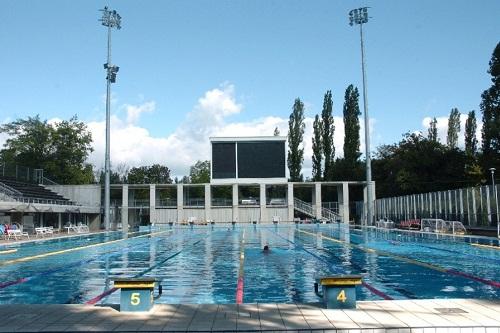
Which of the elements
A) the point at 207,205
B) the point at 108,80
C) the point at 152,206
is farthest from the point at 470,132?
the point at 108,80

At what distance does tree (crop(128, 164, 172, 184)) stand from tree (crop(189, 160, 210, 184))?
168 inches

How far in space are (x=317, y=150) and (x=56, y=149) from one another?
2952 cm

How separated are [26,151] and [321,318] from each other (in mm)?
58151

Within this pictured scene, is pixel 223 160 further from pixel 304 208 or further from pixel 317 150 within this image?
pixel 317 150

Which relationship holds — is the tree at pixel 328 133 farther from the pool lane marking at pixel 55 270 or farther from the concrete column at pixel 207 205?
the pool lane marking at pixel 55 270

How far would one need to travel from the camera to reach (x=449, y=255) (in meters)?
16.3

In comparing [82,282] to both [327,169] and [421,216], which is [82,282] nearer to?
[421,216]

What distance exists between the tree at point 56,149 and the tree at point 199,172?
1132 inches

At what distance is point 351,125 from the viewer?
54625 millimetres

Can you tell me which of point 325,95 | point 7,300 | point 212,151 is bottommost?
point 7,300

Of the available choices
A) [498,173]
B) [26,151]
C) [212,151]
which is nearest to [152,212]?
[212,151]

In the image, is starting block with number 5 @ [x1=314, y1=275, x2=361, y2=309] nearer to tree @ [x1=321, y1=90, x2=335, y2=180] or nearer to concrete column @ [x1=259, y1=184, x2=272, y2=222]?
concrete column @ [x1=259, y1=184, x2=272, y2=222]

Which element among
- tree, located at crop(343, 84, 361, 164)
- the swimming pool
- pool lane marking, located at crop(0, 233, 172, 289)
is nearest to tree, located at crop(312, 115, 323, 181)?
tree, located at crop(343, 84, 361, 164)

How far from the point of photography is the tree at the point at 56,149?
56.6 metres
